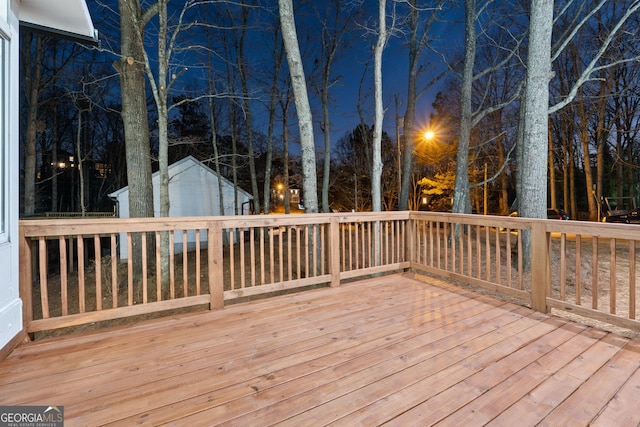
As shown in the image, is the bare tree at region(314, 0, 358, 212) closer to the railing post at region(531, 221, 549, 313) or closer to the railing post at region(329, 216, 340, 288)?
the railing post at region(329, 216, 340, 288)

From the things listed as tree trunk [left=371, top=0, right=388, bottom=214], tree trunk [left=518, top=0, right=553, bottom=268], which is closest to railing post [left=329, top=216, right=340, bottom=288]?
tree trunk [left=371, top=0, right=388, bottom=214]

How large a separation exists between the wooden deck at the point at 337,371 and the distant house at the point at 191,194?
1232 cm

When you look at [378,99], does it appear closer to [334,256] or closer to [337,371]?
[334,256]

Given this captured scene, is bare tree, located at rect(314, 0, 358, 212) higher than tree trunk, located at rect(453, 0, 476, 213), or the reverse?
bare tree, located at rect(314, 0, 358, 212)

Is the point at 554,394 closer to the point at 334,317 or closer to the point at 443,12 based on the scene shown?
the point at 334,317

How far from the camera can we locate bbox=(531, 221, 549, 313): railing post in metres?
3.00

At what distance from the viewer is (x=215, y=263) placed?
3.11 metres

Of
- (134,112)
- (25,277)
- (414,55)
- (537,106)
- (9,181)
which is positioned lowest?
(25,277)

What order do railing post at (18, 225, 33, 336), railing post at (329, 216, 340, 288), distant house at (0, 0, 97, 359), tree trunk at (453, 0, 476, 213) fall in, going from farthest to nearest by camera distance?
tree trunk at (453, 0, 476, 213) < railing post at (329, 216, 340, 288) < railing post at (18, 225, 33, 336) < distant house at (0, 0, 97, 359)

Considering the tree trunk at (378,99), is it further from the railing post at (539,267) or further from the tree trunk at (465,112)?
the tree trunk at (465,112)

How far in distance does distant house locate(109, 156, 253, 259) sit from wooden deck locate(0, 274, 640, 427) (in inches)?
485

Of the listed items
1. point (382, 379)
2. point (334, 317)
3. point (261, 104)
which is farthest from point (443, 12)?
point (382, 379)

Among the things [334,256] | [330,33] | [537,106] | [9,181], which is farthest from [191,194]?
[537,106]

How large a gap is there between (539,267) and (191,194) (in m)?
14.6
